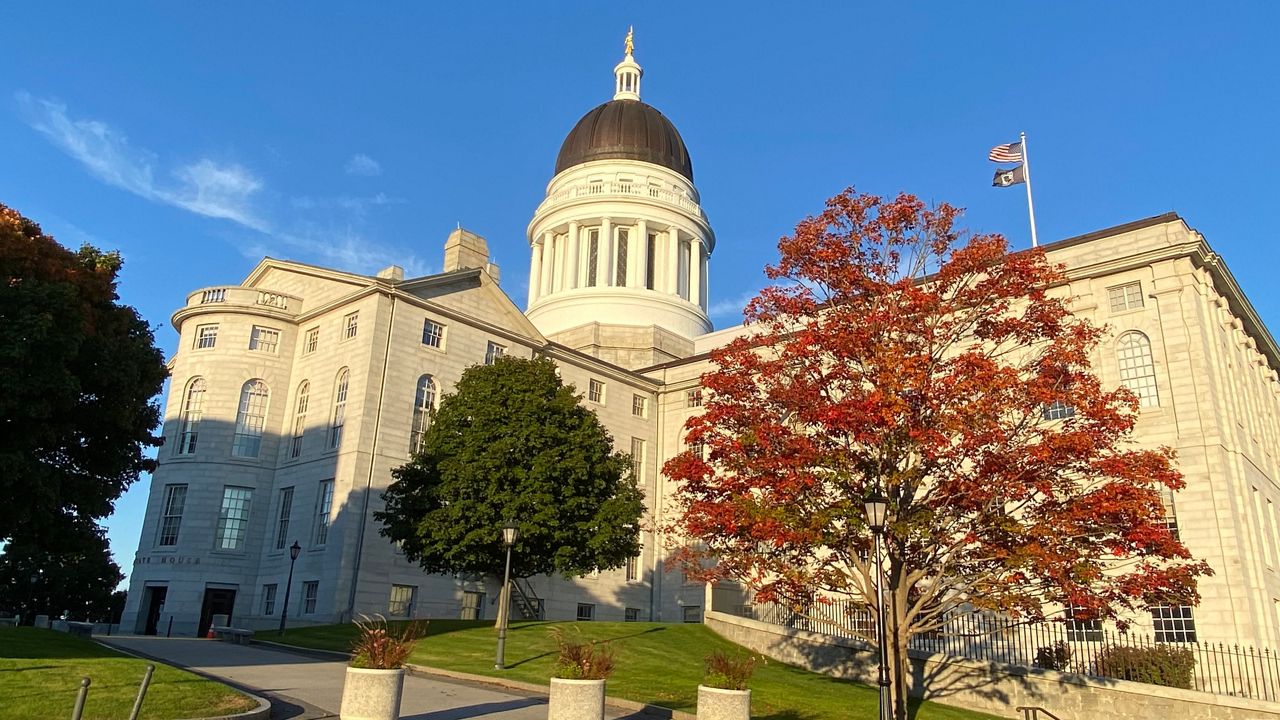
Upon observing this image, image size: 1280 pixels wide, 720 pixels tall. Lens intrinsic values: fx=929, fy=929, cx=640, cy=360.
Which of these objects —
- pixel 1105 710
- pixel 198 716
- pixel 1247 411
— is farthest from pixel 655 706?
pixel 1247 411

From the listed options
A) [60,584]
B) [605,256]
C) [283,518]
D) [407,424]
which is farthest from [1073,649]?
[60,584]

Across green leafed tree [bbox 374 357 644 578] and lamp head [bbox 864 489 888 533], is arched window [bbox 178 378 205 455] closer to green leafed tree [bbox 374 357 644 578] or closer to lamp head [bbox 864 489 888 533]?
green leafed tree [bbox 374 357 644 578]

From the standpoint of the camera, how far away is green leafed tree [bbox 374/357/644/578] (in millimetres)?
32031

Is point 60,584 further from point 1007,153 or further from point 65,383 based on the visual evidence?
point 1007,153

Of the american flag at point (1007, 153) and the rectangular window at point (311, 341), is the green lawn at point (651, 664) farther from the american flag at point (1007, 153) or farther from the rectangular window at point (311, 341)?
the american flag at point (1007, 153)

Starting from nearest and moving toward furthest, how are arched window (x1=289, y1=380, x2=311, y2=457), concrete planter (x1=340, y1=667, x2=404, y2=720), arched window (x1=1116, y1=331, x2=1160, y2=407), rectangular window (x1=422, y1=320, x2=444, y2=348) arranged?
concrete planter (x1=340, y1=667, x2=404, y2=720) < arched window (x1=1116, y1=331, x2=1160, y2=407) < arched window (x1=289, y1=380, x2=311, y2=457) < rectangular window (x1=422, y1=320, x2=444, y2=348)

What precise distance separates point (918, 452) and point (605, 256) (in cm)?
5087

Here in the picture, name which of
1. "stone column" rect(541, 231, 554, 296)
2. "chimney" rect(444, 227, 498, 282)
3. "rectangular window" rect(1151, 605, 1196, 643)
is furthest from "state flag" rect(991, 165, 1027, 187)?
"stone column" rect(541, 231, 554, 296)

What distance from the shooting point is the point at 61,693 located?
14.1 m

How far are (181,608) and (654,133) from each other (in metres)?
48.8

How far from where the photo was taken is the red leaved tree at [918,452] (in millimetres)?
17781

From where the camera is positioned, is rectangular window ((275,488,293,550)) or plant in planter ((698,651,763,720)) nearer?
plant in planter ((698,651,763,720))

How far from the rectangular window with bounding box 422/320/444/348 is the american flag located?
85.4ft

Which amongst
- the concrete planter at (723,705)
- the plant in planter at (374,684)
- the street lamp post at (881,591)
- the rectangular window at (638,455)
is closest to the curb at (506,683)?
the concrete planter at (723,705)
